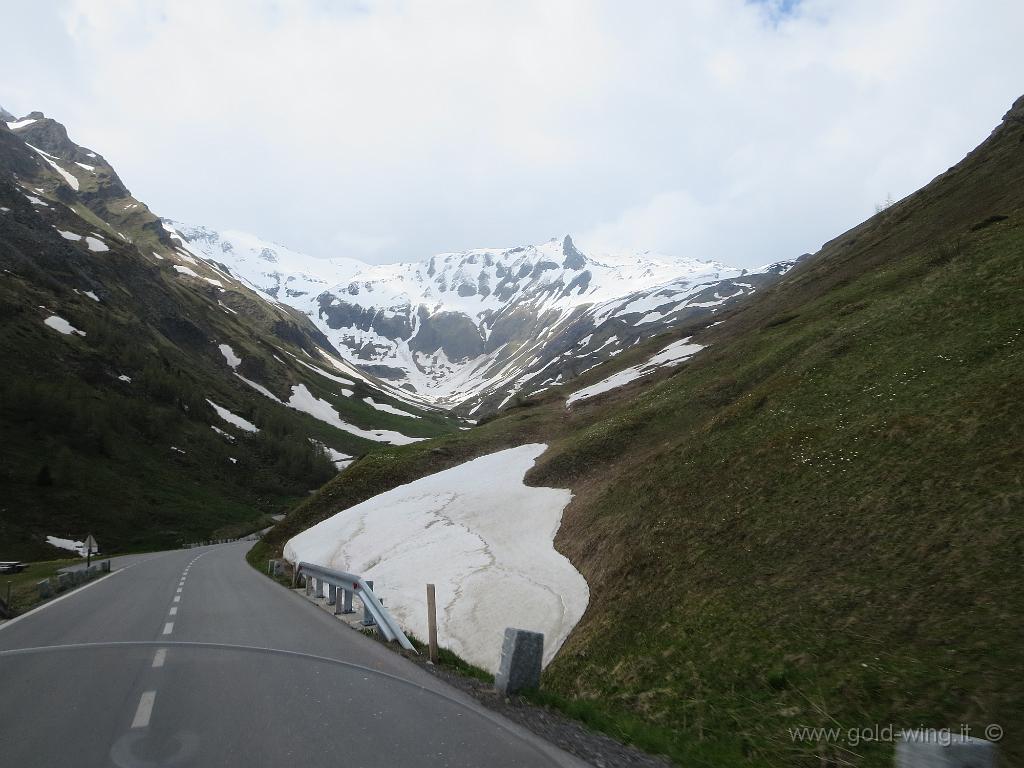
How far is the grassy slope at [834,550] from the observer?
316 inches

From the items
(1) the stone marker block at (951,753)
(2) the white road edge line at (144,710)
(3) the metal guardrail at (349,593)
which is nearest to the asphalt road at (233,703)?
(2) the white road edge line at (144,710)

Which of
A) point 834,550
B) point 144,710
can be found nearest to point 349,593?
point 144,710

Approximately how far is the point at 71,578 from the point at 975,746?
121 feet

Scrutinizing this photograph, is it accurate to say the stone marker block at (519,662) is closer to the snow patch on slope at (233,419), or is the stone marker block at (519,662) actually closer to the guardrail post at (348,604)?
the guardrail post at (348,604)

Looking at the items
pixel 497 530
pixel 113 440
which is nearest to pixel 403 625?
pixel 497 530

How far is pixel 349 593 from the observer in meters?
18.1

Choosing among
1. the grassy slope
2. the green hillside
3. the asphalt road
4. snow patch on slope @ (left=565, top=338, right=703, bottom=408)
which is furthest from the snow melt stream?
the green hillside

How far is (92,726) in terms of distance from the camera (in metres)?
7.82

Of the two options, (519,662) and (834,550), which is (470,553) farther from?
(834,550)

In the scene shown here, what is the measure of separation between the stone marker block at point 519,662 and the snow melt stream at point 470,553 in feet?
12.9

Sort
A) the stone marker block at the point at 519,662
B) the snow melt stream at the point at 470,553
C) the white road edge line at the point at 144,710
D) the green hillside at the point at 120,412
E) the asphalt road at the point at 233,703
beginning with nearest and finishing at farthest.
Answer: the asphalt road at the point at 233,703, the white road edge line at the point at 144,710, the stone marker block at the point at 519,662, the snow melt stream at the point at 470,553, the green hillside at the point at 120,412

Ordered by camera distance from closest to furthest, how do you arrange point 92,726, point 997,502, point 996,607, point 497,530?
point 92,726 → point 996,607 → point 997,502 → point 497,530

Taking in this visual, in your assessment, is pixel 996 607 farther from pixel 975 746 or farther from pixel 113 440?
pixel 113 440

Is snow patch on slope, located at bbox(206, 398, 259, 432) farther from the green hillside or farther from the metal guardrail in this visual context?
the metal guardrail
